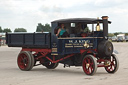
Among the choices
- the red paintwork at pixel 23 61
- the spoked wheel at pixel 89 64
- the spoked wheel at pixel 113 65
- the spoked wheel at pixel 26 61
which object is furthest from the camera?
the red paintwork at pixel 23 61

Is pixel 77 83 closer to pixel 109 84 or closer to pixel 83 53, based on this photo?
pixel 109 84

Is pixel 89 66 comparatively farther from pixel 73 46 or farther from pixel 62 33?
pixel 62 33

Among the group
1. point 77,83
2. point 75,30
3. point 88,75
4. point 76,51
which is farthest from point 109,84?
point 75,30

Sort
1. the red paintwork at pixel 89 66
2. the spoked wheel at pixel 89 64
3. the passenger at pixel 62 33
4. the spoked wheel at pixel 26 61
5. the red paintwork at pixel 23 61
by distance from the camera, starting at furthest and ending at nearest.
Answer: the red paintwork at pixel 23 61 < the spoked wheel at pixel 26 61 < the passenger at pixel 62 33 < the red paintwork at pixel 89 66 < the spoked wheel at pixel 89 64

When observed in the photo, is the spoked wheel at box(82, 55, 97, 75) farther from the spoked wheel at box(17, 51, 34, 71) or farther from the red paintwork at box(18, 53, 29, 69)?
the red paintwork at box(18, 53, 29, 69)

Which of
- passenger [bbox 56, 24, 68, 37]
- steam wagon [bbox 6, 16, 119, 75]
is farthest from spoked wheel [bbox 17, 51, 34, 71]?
passenger [bbox 56, 24, 68, 37]

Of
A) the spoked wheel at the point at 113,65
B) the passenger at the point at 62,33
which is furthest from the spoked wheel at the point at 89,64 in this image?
the passenger at the point at 62,33

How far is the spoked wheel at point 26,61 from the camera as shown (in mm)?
→ 12914

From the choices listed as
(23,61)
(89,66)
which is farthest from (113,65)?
(23,61)

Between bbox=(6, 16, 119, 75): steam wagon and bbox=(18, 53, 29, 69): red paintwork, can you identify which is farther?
bbox=(18, 53, 29, 69): red paintwork

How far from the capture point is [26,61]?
1317cm

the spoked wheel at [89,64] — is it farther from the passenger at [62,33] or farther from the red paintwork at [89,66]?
the passenger at [62,33]

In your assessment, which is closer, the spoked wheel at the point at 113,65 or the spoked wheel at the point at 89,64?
→ the spoked wheel at the point at 89,64

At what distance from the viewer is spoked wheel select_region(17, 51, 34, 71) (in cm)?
1291
